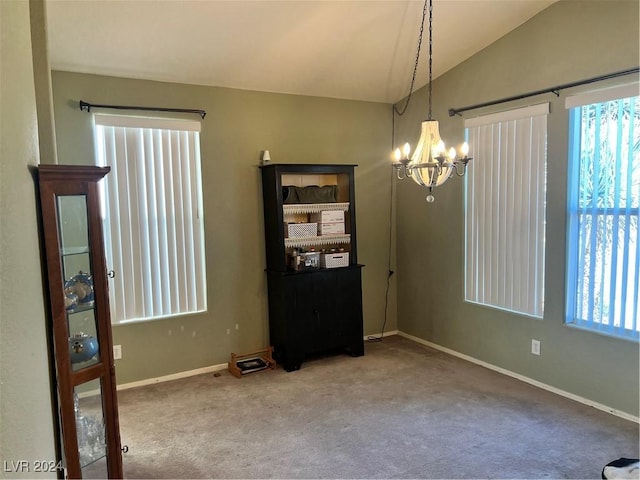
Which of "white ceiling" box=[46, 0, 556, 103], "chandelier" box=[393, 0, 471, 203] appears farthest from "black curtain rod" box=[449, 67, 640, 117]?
"chandelier" box=[393, 0, 471, 203]

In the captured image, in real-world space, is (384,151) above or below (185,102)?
below

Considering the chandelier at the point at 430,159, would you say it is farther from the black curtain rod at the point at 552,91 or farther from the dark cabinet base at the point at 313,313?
the dark cabinet base at the point at 313,313

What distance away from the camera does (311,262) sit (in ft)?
13.9

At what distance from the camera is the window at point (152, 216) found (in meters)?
3.57

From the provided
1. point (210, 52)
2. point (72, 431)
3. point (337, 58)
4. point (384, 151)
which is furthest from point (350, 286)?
point (72, 431)

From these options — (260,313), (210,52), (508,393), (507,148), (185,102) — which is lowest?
(508,393)

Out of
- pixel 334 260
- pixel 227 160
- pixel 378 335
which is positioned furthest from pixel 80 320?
pixel 378 335

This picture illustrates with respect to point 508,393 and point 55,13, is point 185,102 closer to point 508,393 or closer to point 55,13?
point 55,13

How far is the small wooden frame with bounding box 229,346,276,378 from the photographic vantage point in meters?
3.95

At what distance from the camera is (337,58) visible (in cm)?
386

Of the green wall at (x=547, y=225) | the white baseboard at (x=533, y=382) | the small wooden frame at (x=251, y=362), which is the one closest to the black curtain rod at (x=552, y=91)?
the green wall at (x=547, y=225)

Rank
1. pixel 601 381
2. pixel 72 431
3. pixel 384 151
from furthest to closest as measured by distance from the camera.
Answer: pixel 384 151 < pixel 601 381 < pixel 72 431

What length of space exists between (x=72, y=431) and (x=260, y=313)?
252 cm

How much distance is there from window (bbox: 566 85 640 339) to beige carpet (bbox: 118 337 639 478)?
0.72m
